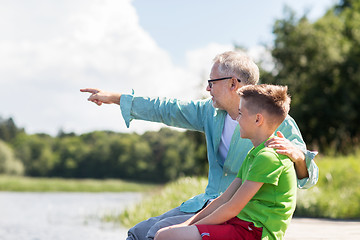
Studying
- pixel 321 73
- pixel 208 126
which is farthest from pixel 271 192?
pixel 321 73

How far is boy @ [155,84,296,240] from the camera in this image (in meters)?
1.95

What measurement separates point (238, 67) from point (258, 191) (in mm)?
764

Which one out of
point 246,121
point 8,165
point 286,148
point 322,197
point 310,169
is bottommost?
point 8,165

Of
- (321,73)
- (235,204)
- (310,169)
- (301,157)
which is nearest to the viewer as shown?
(235,204)

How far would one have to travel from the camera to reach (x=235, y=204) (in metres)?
1.98

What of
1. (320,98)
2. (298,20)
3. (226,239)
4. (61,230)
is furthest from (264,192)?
(298,20)

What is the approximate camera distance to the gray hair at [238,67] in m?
2.52

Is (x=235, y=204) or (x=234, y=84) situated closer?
(x=235, y=204)

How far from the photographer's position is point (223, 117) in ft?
8.81

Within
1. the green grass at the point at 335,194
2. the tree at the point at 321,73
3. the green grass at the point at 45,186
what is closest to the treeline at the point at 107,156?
the green grass at the point at 45,186

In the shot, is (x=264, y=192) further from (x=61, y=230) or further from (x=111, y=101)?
(x=61, y=230)

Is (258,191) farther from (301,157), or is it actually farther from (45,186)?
(45,186)

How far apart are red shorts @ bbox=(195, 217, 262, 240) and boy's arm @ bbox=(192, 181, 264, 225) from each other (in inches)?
1.3

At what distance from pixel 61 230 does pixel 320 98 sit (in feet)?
47.2
